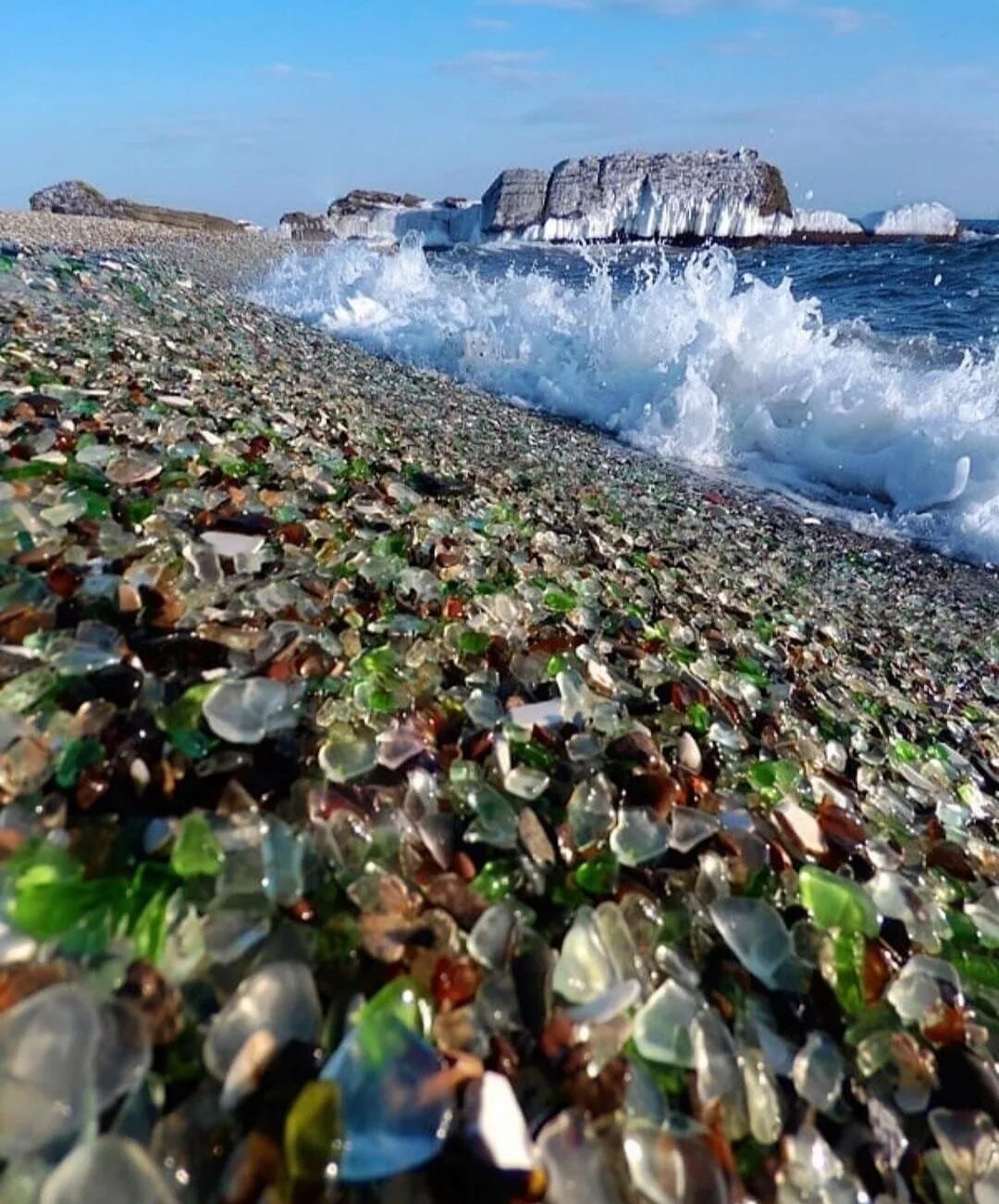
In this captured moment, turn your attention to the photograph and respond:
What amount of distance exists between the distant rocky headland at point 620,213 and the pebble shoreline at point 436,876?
40560 millimetres

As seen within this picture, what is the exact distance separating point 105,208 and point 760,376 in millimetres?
39287

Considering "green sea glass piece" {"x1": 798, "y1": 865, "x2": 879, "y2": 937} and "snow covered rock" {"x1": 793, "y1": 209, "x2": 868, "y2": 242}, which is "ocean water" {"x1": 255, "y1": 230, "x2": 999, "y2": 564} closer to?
"green sea glass piece" {"x1": 798, "y1": 865, "x2": 879, "y2": 937}

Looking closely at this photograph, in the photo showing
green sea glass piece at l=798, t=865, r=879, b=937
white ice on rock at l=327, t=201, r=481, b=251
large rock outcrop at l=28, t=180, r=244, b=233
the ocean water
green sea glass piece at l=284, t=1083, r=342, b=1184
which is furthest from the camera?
white ice on rock at l=327, t=201, r=481, b=251

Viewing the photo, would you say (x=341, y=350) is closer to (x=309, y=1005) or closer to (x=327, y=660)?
(x=327, y=660)

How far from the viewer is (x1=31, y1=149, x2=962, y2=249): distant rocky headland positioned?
42.9 meters

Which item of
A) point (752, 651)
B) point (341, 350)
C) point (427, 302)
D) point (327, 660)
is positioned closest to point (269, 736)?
point (327, 660)

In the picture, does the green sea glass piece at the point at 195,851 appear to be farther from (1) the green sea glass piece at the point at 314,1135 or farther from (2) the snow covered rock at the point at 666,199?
(2) the snow covered rock at the point at 666,199

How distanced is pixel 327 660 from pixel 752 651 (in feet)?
4.16

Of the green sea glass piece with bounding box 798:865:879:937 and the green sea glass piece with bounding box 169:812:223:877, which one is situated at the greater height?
the green sea glass piece with bounding box 169:812:223:877

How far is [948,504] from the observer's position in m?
5.42

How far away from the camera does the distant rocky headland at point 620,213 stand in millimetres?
42875

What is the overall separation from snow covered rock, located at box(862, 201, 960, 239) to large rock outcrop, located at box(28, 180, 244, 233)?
Answer: 31608mm

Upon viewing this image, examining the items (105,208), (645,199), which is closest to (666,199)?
(645,199)

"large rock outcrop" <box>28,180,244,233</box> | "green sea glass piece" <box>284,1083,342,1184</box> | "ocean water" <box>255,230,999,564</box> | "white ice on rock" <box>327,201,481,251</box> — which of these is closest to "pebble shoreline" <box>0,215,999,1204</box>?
"green sea glass piece" <box>284,1083,342,1184</box>
